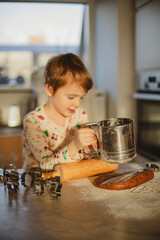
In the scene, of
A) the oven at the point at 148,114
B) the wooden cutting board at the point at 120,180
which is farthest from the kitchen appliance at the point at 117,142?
the oven at the point at 148,114

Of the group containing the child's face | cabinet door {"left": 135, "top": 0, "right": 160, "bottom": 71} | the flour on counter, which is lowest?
the flour on counter

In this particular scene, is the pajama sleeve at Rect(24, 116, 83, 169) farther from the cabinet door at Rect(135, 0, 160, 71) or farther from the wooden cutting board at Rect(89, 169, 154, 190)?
the cabinet door at Rect(135, 0, 160, 71)

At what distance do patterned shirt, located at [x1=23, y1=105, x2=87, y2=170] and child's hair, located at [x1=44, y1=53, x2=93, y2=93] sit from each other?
0.53ft

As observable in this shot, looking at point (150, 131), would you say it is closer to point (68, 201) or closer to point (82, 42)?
point (82, 42)

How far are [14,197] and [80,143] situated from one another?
24cm

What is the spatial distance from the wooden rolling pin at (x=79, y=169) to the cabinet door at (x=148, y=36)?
1.53 meters

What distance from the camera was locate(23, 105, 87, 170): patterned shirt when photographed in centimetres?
87

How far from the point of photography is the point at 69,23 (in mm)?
3186

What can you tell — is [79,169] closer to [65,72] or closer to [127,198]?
[127,198]

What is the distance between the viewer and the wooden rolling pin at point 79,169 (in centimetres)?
75

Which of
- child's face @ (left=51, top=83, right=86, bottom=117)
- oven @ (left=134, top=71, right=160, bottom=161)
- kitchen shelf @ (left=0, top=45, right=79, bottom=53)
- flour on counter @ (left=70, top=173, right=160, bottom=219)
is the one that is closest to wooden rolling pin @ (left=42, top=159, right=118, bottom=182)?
flour on counter @ (left=70, top=173, right=160, bottom=219)

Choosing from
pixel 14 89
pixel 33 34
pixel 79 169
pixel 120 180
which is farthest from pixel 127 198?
pixel 33 34

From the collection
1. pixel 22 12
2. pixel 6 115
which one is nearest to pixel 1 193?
pixel 6 115

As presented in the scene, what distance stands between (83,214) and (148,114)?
189 cm
